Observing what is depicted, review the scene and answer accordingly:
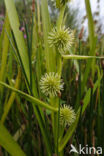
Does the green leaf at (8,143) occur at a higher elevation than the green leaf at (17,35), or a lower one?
lower

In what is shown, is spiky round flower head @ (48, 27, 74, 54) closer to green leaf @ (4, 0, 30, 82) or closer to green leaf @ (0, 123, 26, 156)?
green leaf @ (4, 0, 30, 82)

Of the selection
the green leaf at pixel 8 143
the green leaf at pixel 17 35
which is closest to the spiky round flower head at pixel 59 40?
the green leaf at pixel 17 35

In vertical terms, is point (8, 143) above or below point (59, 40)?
below

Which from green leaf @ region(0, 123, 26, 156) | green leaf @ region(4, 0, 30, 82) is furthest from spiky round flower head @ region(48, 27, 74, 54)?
green leaf @ region(0, 123, 26, 156)

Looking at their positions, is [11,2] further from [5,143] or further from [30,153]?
[30,153]

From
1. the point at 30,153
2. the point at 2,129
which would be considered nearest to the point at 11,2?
the point at 2,129

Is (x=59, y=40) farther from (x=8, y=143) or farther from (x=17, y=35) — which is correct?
(x=8, y=143)

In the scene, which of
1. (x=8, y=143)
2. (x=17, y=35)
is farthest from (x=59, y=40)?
(x=8, y=143)

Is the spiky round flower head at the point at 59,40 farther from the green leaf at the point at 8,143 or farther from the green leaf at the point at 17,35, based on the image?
the green leaf at the point at 8,143
